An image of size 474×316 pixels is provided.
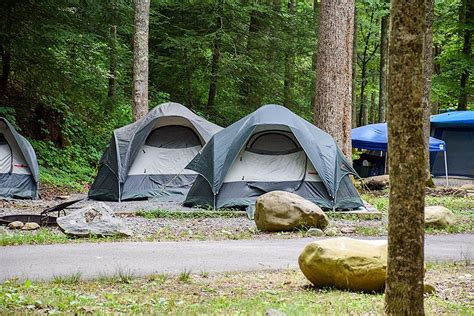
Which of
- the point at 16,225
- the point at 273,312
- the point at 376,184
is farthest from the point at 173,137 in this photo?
the point at 273,312

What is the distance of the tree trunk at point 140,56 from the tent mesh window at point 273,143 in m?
5.03

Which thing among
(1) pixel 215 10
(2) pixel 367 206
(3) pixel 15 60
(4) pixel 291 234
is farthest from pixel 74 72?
(4) pixel 291 234

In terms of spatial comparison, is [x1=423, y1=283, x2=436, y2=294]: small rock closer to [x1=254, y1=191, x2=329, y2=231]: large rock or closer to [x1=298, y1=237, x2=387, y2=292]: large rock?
[x1=298, y1=237, x2=387, y2=292]: large rock

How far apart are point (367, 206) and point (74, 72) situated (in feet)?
30.9

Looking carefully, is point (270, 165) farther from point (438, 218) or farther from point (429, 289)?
point (429, 289)

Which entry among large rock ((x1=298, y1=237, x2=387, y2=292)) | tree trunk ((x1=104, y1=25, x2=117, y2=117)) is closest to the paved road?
large rock ((x1=298, y1=237, x2=387, y2=292))

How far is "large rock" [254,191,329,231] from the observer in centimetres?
991

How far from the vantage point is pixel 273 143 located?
13.7 metres

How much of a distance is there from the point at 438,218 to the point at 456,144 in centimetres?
1636

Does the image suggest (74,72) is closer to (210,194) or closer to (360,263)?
(210,194)

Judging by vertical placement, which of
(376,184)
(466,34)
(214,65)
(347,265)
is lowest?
(376,184)

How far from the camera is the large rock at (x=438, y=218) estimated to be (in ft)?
33.9

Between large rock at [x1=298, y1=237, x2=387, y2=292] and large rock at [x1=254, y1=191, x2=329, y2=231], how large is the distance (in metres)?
3.77

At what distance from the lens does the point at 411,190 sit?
4172 mm
